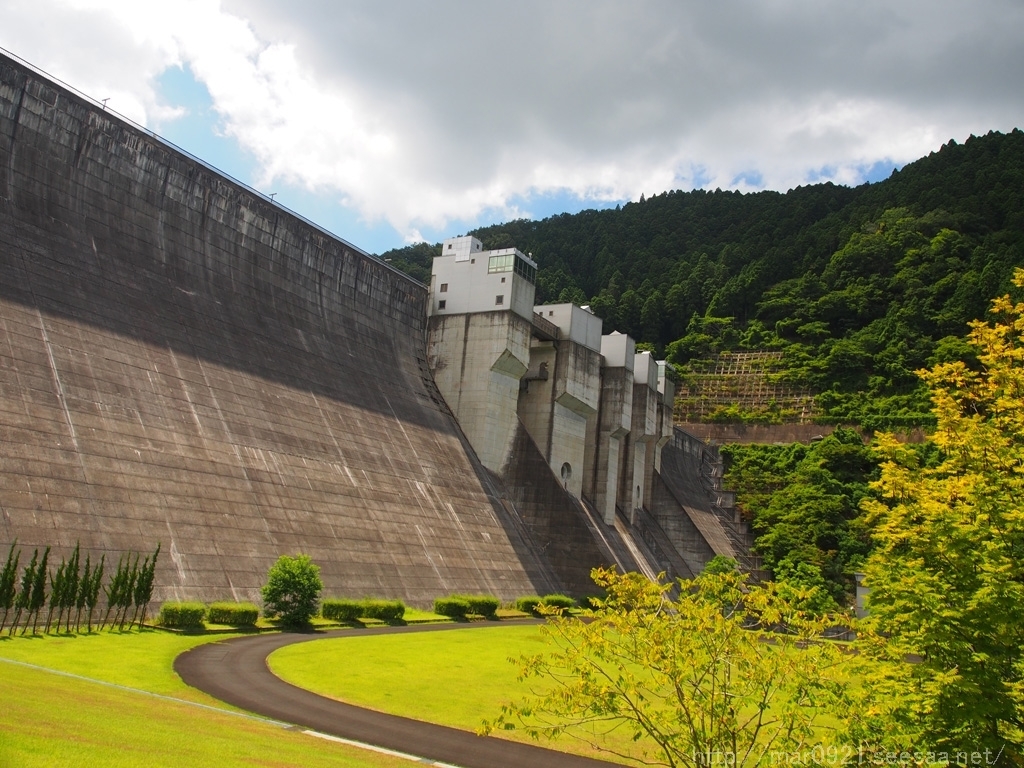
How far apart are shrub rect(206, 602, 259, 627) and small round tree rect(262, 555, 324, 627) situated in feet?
3.05

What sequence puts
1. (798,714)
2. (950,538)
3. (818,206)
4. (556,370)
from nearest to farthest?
(798,714) → (950,538) → (556,370) → (818,206)

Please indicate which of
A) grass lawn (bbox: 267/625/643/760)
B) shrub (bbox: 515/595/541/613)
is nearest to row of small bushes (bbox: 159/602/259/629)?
grass lawn (bbox: 267/625/643/760)

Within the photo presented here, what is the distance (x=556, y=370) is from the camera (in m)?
46.0

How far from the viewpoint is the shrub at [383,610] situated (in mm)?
25438

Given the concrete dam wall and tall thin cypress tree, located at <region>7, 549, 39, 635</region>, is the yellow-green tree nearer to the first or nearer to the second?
tall thin cypress tree, located at <region>7, 549, 39, 635</region>

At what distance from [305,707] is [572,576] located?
26473 millimetres

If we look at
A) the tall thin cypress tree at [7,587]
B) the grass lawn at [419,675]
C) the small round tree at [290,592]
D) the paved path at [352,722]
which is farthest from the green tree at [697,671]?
the small round tree at [290,592]

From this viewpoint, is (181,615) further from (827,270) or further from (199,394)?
(827,270)

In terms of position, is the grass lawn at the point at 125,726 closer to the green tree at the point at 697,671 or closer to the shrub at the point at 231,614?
the green tree at the point at 697,671

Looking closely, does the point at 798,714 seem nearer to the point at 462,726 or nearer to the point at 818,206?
the point at 462,726

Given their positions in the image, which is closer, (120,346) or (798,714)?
(798,714)

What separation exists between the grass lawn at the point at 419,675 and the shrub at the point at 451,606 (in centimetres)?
573

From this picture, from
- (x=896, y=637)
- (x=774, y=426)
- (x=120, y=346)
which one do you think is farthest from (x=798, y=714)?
(x=774, y=426)

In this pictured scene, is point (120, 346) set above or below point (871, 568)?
above
